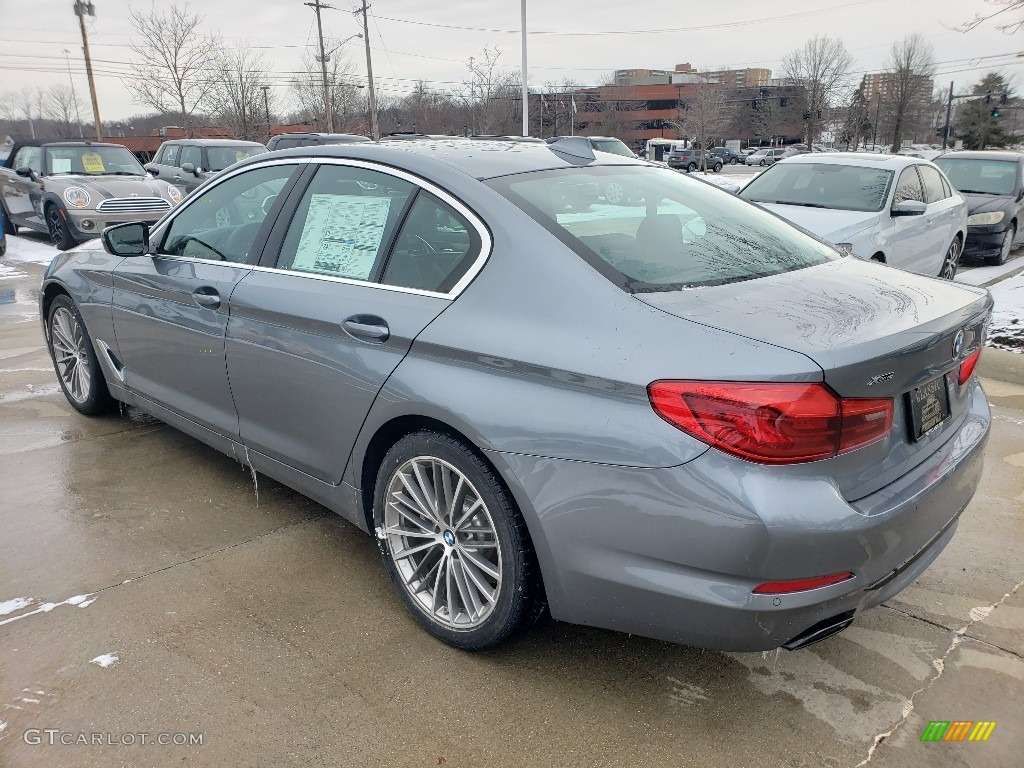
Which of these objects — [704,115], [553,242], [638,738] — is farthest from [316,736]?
[704,115]

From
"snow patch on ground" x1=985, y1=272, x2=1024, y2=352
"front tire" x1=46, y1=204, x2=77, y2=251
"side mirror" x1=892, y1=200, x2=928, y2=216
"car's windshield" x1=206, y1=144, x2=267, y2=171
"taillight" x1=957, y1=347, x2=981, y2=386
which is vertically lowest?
"snow patch on ground" x1=985, y1=272, x2=1024, y2=352

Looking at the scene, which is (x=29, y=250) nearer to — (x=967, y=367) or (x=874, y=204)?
(x=874, y=204)

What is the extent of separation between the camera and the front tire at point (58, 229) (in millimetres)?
11814

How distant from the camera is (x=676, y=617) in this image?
82.5 inches

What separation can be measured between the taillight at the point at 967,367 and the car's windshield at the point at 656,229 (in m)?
0.61

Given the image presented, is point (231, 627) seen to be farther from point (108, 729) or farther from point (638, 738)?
point (638, 738)

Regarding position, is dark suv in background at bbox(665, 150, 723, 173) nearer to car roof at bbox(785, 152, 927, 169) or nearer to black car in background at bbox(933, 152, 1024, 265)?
black car in background at bbox(933, 152, 1024, 265)

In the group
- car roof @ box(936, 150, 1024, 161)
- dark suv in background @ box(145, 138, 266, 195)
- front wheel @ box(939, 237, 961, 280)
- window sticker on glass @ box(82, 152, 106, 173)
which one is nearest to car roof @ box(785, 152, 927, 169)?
front wheel @ box(939, 237, 961, 280)

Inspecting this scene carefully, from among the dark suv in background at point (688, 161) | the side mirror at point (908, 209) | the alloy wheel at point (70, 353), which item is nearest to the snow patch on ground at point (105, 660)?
the alloy wheel at point (70, 353)

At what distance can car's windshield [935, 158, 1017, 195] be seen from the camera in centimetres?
1199

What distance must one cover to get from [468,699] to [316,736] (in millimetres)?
468

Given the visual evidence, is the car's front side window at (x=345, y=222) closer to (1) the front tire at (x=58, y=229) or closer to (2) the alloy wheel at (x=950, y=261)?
(2) the alloy wheel at (x=950, y=261)

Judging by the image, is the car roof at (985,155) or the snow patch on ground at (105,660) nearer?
the snow patch on ground at (105,660)

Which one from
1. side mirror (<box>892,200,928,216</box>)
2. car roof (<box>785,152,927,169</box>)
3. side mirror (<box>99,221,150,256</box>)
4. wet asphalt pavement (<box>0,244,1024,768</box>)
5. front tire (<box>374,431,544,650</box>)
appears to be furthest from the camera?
car roof (<box>785,152,927,169</box>)
